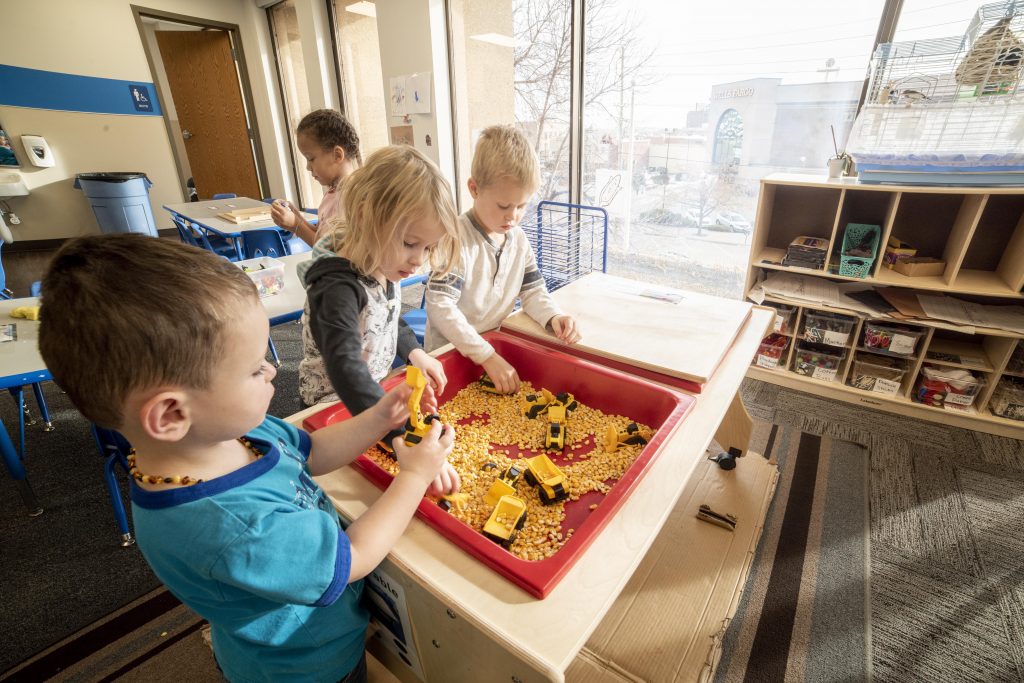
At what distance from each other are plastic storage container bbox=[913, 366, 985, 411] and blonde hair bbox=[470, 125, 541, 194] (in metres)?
1.95

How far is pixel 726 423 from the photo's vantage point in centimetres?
152

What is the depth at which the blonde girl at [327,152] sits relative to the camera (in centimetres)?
195

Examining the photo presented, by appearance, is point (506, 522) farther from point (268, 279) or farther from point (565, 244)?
point (565, 244)

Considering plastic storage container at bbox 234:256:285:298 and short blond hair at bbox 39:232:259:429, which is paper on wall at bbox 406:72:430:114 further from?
short blond hair at bbox 39:232:259:429

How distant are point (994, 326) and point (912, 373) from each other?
34cm

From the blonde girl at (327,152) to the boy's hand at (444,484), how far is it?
147cm

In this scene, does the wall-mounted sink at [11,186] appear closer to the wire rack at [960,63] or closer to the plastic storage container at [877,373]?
the wire rack at [960,63]

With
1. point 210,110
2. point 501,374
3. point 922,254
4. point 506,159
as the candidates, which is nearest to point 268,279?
point 506,159

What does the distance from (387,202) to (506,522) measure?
597mm

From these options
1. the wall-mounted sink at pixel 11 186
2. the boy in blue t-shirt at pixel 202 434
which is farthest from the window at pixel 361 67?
the boy in blue t-shirt at pixel 202 434

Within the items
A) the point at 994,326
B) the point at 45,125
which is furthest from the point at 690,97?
the point at 45,125

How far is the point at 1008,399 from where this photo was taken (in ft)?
6.30

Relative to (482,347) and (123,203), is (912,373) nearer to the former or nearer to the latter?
(482,347)

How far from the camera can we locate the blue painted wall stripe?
4.21 metres
